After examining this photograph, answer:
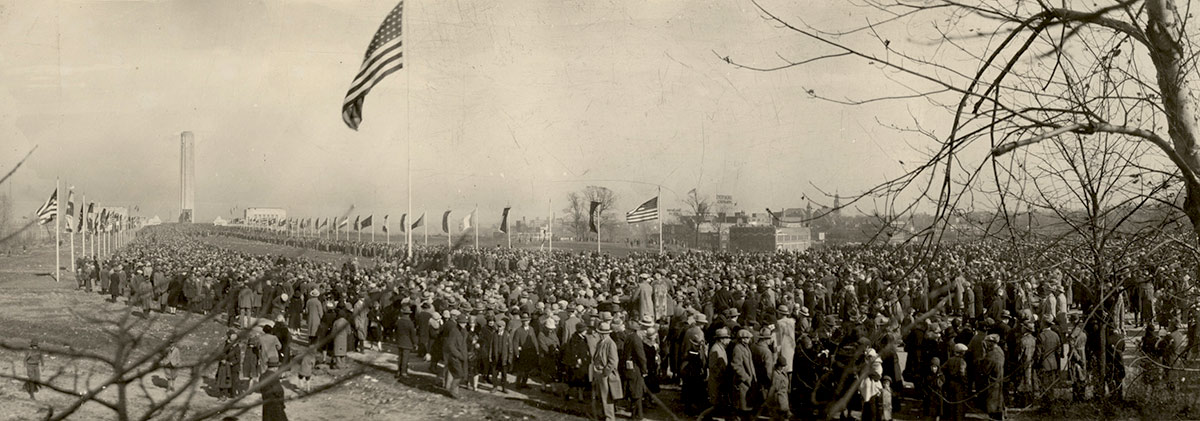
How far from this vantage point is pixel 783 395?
30.9 ft

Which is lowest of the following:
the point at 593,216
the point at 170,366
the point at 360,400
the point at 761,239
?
the point at 360,400

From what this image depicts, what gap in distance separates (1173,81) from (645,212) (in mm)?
27907

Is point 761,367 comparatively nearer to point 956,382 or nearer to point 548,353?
point 956,382

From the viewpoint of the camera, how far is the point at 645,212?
31.8 metres

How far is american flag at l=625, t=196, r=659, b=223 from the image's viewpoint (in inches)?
1240

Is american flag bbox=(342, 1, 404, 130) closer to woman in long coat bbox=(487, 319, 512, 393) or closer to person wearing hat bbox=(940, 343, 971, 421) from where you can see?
woman in long coat bbox=(487, 319, 512, 393)

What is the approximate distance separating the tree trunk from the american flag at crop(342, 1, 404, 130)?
9310 mm

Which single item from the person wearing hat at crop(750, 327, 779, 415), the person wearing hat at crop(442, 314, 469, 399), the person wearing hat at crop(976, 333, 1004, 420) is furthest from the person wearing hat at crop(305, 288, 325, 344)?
the person wearing hat at crop(976, 333, 1004, 420)

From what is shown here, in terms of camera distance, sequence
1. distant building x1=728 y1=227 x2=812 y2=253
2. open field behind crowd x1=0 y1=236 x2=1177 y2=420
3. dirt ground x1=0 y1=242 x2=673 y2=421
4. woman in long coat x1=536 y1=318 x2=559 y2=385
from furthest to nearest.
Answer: distant building x1=728 y1=227 x2=812 y2=253 < woman in long coat x1=536 y1=318 x2=559 y2=385 < dirt ground x1=0 y1=242 x2=673 y2=421 < open field behind crowd x1=0 y1=236 x2=1177 y2=420

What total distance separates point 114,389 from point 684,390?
9914mm

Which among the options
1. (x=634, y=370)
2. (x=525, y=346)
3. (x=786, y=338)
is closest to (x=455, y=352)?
(x=525, y=346)

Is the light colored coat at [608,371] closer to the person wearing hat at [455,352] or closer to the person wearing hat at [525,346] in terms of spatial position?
the person wearing hat at [525,346]

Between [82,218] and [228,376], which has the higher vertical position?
[82,218]

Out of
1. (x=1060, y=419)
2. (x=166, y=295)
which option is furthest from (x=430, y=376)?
(x=166, y=295)
